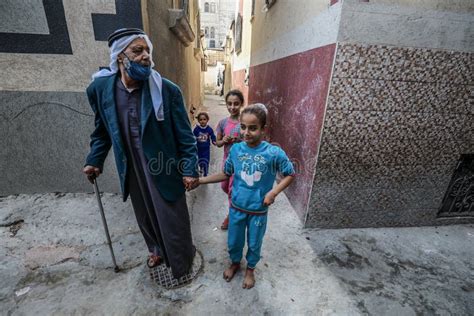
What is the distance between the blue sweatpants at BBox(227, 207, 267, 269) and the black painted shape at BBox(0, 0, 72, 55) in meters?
2.86

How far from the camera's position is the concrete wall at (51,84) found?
8.93 ft

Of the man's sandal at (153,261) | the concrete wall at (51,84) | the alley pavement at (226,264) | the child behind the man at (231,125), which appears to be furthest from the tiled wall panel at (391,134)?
the concrete wall at (51,84)

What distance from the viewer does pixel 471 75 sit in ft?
7.80

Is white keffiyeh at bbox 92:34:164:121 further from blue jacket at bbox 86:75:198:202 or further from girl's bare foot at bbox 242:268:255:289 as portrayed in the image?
girl's bare foot at bbox 242:268:255:289

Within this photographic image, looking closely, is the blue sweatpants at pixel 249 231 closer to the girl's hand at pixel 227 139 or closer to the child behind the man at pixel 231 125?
the child behind the man at pixel 231 125

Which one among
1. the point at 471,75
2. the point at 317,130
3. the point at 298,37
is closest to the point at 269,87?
the point at 298,37

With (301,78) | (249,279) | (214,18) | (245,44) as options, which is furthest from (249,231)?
(214,18)

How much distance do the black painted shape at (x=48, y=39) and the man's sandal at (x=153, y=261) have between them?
8.62 ft

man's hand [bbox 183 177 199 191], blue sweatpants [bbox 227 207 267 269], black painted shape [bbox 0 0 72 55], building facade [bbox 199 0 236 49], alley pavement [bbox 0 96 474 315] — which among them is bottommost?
alley pavement [bbox 0 96 474 315]

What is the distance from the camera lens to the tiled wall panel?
7.48 ft

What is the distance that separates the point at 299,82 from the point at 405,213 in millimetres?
2136

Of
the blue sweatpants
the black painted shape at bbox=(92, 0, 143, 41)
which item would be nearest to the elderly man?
the blue sweatpants

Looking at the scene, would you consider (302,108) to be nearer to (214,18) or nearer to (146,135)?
(146,135)

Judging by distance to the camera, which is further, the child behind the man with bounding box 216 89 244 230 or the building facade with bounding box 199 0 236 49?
the building facade with bounding box 199 0 236 49
